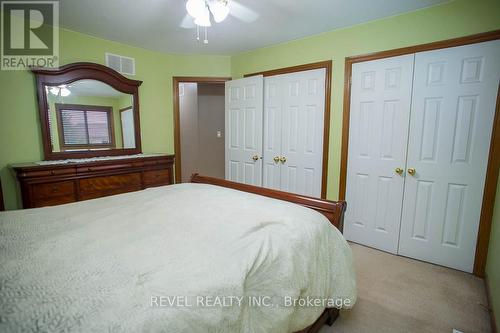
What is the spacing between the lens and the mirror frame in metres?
2.45

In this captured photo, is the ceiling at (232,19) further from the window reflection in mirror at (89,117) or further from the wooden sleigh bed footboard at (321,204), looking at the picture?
the wooden sleigh bed footboard at (321,204)

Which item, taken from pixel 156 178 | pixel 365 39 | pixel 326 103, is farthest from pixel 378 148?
pixel 156 178

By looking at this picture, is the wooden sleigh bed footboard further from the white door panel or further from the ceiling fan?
the white door panel

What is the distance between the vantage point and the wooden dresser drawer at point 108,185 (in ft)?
8.11

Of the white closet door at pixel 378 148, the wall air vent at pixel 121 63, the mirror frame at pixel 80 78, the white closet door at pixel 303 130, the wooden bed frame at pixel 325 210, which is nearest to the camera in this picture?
the wooden bed frame at pixel 325 210

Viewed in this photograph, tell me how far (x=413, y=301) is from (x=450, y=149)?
135 centimetres

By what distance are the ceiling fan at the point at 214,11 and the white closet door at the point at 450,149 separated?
66.3 inches

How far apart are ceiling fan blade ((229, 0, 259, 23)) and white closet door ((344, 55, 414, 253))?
1.20 metres

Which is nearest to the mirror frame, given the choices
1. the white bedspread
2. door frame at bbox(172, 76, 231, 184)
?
door frame at bbox(172, 76, 231, 184)

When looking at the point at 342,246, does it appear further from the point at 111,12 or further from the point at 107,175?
the point at 111,12

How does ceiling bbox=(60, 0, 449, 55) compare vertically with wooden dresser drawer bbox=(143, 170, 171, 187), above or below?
above

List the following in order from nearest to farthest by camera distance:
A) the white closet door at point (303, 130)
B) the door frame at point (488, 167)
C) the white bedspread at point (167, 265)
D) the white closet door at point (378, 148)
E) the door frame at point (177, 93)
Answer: the white bedspread at point (167, 265), the door frame at point (488, 167), the white closet door at point (378, 148), the white closet door at point (303, 130), the door frame at point (177, 93)

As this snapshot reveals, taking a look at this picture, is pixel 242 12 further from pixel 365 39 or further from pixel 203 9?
pixel 365 39

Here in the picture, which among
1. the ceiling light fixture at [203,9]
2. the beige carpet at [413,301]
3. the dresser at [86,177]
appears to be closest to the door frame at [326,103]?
the beige carpet at [413,301]
